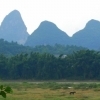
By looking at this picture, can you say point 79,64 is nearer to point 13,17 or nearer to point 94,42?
point 94,42

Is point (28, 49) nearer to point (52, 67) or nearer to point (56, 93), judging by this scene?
point (52, 67)

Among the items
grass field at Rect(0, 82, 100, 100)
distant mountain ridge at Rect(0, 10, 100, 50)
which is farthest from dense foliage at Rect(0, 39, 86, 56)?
grass field at Rect(0, 82, 100, 100)

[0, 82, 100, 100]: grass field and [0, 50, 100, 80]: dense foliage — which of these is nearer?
[0, 82, 100, 100]: grass field

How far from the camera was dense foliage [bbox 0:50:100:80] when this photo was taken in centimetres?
4112

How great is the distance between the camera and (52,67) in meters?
42.0

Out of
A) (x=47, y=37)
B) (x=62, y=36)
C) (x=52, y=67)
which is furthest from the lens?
(x=62, y=36)

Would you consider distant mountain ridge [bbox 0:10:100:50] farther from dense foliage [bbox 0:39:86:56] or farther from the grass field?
the grass field

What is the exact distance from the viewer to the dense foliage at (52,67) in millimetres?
41125

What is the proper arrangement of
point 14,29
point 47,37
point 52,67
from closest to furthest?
point 52,67 < point 47,37 < point 14,29

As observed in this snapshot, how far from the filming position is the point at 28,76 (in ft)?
140

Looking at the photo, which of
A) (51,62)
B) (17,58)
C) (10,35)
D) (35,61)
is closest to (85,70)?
(51,62)

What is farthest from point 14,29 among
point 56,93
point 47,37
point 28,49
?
point 56,93

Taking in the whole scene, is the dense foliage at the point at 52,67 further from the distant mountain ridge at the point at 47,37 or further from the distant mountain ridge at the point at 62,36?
the distant mountain ridge at the point at 47,37

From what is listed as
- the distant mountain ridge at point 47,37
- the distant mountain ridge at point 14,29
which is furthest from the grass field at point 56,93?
the distant mountain ridge at point 14,29
